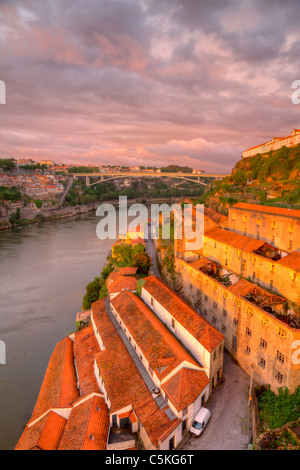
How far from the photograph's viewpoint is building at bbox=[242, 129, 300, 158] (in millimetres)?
26797

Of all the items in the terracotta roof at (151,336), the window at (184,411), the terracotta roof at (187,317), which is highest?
the terracotta roof at (187,317)

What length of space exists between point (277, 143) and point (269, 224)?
66.8 ft

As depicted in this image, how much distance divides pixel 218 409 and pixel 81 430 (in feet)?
15.2

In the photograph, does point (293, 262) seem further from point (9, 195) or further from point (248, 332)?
point (9, 195)

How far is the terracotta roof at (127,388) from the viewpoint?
7.60 metres

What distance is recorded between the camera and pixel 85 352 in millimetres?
12383

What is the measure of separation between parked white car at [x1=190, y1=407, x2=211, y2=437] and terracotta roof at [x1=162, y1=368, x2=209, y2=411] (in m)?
0.64

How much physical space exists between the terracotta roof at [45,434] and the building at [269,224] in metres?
12.3

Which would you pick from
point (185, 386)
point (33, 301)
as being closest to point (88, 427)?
point (185, 386)

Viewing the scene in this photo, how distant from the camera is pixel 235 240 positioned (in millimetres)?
14680

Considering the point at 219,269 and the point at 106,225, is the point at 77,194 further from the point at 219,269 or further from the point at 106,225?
the point at 219,269

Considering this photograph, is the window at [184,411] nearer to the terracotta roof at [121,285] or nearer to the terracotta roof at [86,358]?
the terracotta roof at [86,358]

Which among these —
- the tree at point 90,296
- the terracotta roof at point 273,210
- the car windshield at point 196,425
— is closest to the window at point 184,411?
the car windshield at point 196,425

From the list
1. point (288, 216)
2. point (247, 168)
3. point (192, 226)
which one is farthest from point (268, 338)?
point (247, 168)
